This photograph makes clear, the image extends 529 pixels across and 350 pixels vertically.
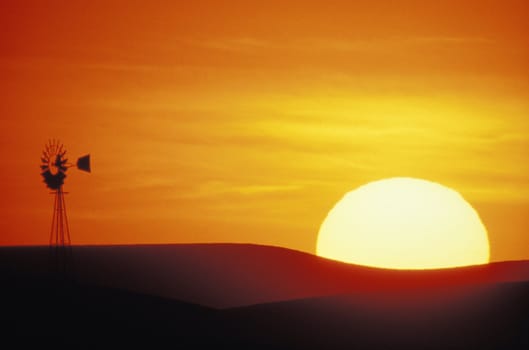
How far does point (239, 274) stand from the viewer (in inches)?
2127

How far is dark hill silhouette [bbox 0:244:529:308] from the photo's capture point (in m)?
48.7

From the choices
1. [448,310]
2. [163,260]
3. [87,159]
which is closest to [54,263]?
[163,260]

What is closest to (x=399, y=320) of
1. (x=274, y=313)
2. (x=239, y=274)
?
(x=274, y=313)

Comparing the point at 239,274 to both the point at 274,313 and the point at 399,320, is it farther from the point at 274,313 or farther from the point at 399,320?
the point at 399,320

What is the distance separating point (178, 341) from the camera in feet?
117

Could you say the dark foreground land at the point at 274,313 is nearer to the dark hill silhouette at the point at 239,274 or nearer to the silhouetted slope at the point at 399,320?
the silhouetted slope at the point at 399,320

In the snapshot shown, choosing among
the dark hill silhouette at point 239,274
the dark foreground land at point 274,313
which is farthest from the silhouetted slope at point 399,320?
the dark hill silhouette at point 239,274

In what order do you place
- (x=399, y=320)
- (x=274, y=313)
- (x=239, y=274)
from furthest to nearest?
(x=239, y=274)
(x=274, y=313)
(x=399, y=320)

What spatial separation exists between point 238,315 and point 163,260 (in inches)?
682

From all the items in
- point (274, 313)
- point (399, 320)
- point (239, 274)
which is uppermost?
point (239, 274)

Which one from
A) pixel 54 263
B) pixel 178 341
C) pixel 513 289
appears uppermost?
pixel 54 263

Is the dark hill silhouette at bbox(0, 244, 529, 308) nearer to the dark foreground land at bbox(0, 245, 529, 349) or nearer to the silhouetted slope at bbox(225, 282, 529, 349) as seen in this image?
the dark foreground land at bbox(0, 245, 529, 349)

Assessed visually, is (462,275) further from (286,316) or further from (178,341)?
(178,341)

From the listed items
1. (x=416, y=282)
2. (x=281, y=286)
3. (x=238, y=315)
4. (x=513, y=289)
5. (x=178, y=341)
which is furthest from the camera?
(x=281, y=286)
